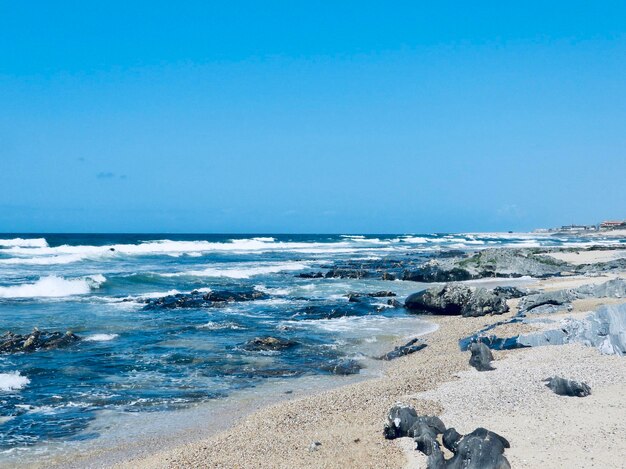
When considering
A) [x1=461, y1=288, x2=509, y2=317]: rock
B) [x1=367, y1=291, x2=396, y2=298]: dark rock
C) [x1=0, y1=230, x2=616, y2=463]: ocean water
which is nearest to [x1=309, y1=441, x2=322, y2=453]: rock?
[x1=0, y1=230, x2=616, y2=463]: ocean water

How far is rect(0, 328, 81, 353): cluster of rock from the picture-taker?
46.2 ft

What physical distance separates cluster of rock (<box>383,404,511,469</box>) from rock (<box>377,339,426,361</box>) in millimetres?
5431

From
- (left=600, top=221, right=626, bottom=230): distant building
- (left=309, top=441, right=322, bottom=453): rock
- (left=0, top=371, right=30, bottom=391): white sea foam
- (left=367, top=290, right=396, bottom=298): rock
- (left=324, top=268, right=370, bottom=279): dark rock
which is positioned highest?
(left=600, top=221, right=626, bottom=230): distant building

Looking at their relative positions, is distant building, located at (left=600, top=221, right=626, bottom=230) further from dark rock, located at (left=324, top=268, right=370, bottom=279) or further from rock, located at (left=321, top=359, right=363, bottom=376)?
rock, located at (left=321, top=359, right=363, bottom=376)

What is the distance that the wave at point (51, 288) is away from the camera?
84.2 ft

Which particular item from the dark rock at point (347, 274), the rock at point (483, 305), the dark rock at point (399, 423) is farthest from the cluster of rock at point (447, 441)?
the dark rock at point (347, 274)

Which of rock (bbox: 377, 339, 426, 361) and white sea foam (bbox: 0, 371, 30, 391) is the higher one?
rock (bbox: 377, 339, 426, 361)

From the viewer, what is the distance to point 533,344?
40.0 ft

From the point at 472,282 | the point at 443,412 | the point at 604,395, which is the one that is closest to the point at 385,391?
the point at 443,412

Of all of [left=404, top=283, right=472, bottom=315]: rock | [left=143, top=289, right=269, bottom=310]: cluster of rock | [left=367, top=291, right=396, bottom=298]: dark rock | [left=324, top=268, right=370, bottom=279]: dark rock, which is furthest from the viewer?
[left=324, top=268, right=370, bottom=279]: dark rock

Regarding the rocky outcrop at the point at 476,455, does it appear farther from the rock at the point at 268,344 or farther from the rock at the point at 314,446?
the rock at the point at 268,344

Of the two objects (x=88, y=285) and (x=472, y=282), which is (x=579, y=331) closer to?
(x=472, y=282)

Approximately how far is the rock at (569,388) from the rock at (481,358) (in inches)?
84.4

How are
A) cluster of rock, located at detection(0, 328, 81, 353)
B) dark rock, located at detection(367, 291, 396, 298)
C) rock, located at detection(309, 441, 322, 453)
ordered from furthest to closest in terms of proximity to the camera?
dark rock, located at detection(367, 291, 396, 298)
cluster of rock, located at detection(0, 328, 81, 353)
rock, located at detection(309, 441, 322, 453)
